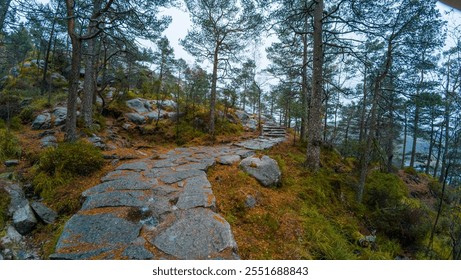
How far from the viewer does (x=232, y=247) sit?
6.36ft

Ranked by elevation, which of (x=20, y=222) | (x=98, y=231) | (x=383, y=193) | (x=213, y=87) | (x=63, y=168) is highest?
(x=213, y=87)

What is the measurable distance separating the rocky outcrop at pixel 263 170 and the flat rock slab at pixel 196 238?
1.81 m

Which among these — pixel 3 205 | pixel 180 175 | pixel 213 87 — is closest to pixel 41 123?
pixel 3 205

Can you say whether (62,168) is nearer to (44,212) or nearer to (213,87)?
(44,212)

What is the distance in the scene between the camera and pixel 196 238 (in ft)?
6.56

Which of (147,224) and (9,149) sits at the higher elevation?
(9,149)

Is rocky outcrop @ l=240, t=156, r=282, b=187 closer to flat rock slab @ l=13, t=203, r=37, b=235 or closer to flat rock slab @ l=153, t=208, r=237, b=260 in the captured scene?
flat rock slab @ l=153, t=208, r=237, b=260

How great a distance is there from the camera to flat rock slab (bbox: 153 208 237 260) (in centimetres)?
184

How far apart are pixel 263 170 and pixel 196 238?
96.9 inches

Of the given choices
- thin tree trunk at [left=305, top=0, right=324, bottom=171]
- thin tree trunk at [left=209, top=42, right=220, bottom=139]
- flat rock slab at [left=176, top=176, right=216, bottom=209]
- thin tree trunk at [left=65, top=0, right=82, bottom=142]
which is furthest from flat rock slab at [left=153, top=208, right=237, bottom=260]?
thin tree trunk at [left=209, top=42, right=220, bottom=139]

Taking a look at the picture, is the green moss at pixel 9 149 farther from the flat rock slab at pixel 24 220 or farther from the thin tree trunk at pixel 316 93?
the thin tree trunk at pixel 316 93

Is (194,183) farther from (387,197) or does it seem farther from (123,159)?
(387,197)
